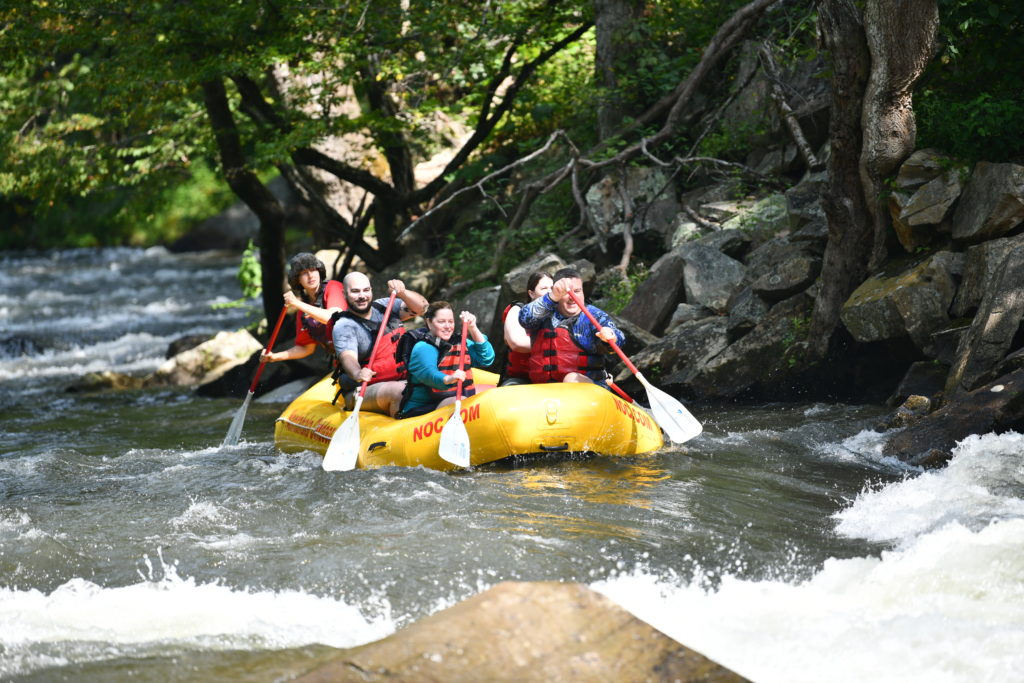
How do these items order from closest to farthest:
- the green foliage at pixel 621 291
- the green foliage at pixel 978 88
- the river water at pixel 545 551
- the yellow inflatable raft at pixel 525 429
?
the river water at pixel 545 551 → the yellow inflatable raft at pixel 525 429 → the green foliage at pixel 978 88 → the green foliage at pixel 621 291

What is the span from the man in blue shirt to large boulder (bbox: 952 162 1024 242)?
2322 millimetres

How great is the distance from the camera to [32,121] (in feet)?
40.2

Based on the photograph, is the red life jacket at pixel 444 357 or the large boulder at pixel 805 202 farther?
the large boulder at pixel 805 202

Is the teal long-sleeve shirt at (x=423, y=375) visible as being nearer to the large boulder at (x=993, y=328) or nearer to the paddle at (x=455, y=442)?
the paddle at (x=455, y=442)

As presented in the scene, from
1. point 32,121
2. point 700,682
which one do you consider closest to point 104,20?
point 32,121

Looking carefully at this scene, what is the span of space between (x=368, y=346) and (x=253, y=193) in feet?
18.3

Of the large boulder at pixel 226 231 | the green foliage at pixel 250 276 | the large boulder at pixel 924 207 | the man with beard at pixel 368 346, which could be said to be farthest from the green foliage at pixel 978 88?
the large boulder at pixel 226 231

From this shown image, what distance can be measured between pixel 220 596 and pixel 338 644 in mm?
661

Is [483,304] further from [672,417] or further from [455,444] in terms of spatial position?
[455,444]

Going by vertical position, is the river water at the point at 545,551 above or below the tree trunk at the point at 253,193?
below

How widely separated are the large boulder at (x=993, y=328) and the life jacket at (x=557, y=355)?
2.18m

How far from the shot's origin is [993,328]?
601cm

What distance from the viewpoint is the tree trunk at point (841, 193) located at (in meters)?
6.96

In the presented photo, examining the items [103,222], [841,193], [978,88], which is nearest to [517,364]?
[841,193]
